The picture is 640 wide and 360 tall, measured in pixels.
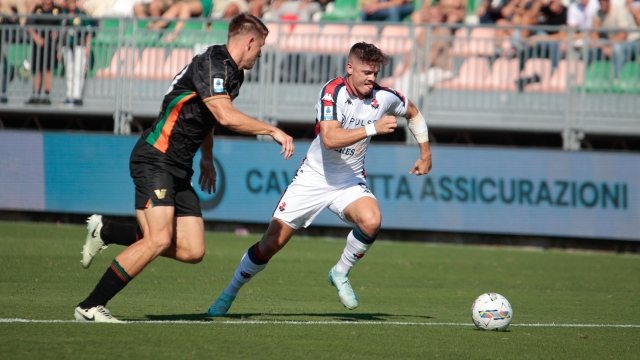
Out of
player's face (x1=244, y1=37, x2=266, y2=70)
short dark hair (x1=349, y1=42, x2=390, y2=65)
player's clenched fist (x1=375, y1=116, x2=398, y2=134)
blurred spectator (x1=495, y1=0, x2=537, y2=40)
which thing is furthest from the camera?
blurred spectator (x1=495, y1=0, x2=537, y2=40)

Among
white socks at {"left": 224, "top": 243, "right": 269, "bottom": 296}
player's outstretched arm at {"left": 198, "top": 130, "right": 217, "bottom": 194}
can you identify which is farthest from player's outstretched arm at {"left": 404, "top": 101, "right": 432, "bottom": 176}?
player's outstretched arm at {"left": 198, "top": 130, "right": 217, "bottom": 194}

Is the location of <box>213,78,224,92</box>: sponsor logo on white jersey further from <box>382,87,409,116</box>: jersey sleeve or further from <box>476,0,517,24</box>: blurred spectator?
<box>476,0,517,24</box>: blurred spectator

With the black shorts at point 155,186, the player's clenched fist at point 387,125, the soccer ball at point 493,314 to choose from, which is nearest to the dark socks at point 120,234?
the black shorts at point 155,186

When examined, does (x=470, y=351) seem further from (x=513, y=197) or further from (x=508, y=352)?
(x=513, y=197)

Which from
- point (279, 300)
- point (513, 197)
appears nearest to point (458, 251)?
point (513, 197)

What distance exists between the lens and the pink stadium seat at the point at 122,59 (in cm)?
1630

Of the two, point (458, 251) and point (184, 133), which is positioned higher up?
point (184, 133)

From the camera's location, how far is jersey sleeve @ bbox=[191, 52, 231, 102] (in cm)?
648

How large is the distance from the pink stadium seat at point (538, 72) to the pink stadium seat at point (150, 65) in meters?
6.69

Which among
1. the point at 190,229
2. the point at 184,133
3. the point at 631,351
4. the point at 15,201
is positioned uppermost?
the point at 184,133

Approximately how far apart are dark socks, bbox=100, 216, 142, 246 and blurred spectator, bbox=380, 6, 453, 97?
9529 mm

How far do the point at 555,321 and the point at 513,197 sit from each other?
729 centimetres

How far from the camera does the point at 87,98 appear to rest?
16.6m

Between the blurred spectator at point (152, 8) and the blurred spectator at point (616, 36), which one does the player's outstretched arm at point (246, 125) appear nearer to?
the blurred spectator at point (616, 36)
